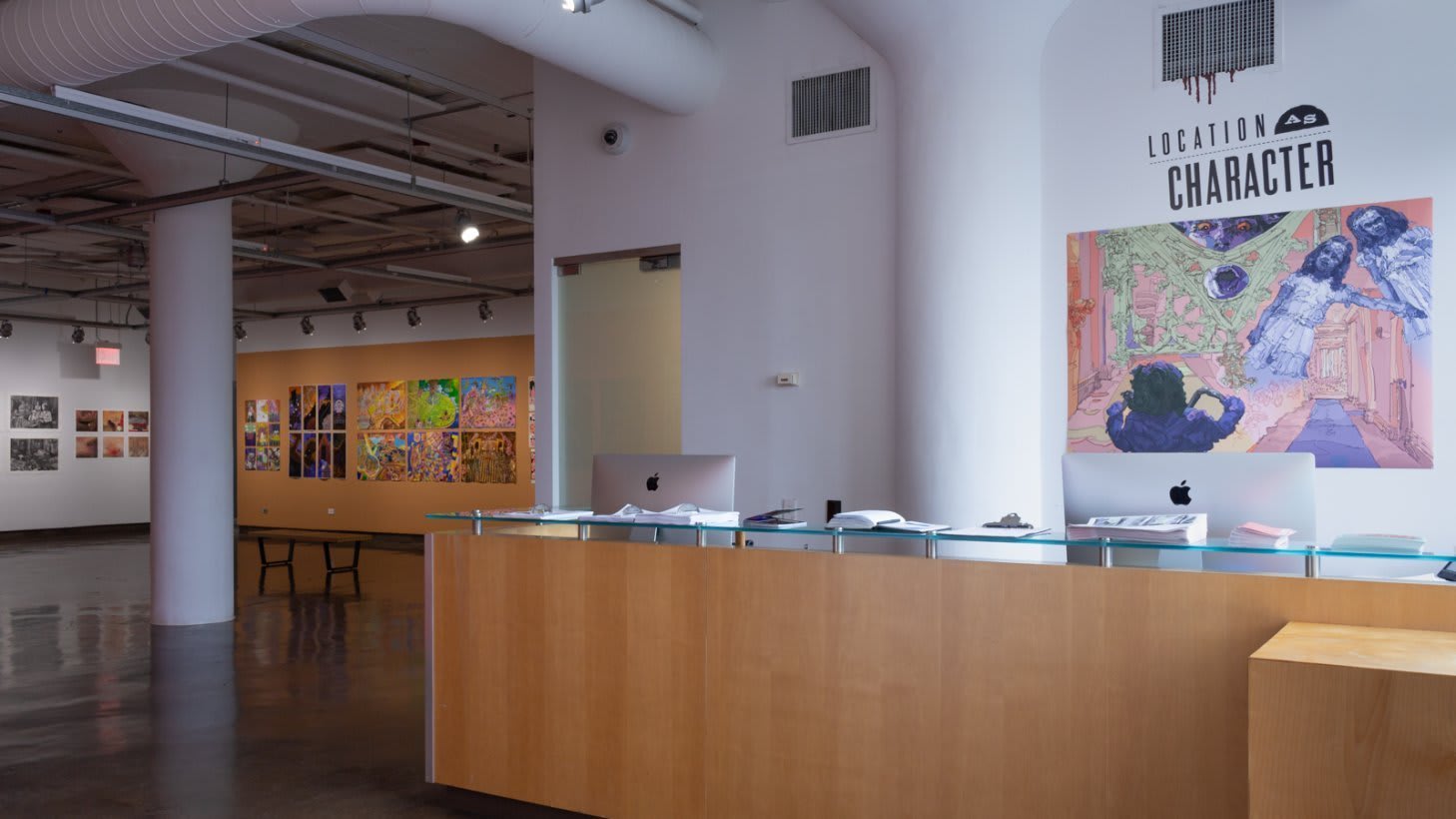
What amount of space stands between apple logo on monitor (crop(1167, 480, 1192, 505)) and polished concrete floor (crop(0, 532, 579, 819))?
247cm

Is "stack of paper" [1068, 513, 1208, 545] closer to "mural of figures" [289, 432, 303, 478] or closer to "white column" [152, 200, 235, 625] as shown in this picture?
"white column" [152, 200, 235, 625]

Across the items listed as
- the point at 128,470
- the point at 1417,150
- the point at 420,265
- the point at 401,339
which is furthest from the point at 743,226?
the point at 128,470

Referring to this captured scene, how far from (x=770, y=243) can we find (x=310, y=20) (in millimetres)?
2700

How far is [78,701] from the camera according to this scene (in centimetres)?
670

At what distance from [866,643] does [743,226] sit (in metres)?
3.72

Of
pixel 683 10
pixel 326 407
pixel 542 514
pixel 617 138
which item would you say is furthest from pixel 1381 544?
pixel 326 407

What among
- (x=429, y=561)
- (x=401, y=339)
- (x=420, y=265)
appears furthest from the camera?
(x=401, y=339)

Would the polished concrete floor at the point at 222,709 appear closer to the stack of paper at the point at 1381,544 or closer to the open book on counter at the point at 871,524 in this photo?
the open book on counter at the point at 871,524

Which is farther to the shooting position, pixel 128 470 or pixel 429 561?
pixel 128 470

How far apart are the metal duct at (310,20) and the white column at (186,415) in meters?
3.60

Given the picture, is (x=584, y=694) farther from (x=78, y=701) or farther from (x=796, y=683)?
(x=78, y=701)

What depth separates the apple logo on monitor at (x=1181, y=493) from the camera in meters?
3.55

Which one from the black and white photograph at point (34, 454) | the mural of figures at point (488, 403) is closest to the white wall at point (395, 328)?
the mural of figures at point (488, 403)

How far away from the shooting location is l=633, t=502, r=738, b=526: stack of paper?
404cm
